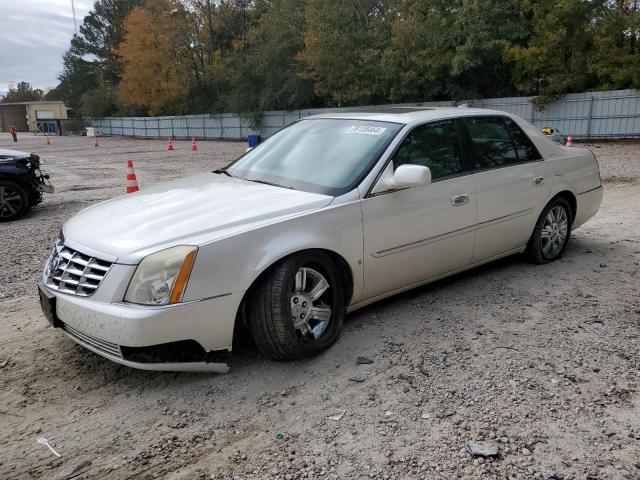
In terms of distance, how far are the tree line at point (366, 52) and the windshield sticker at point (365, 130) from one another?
22.3 metres

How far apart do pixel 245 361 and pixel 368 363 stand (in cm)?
81

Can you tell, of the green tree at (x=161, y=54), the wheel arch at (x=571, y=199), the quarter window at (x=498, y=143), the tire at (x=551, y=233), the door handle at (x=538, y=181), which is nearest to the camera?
the quarter window at (x=498, y=143)

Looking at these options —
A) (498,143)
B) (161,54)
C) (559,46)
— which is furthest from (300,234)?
(161,54)

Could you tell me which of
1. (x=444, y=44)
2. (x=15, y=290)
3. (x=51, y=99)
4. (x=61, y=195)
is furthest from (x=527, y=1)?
(x=51, y=99)

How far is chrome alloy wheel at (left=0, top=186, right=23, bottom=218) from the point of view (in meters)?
8.97

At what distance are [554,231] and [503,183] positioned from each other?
1128 millimetres

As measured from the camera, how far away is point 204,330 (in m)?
3.17

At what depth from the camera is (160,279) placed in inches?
121

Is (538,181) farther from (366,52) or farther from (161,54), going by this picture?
(161,54)

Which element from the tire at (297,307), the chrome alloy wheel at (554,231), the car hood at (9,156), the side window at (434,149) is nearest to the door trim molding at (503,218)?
the chrome alloy wheel at (554,231)

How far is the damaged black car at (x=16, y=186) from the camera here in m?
8.98

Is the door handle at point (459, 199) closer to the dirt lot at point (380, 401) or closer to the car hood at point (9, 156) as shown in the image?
the dirt lot at point (380, 401)

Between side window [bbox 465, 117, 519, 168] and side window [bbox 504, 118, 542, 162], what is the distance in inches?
2.6

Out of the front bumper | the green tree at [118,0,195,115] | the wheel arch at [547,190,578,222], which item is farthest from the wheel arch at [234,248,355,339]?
the green tree at [118,0,195,115]
